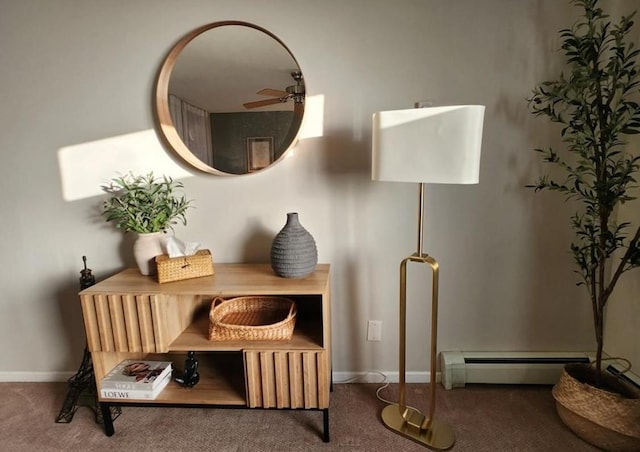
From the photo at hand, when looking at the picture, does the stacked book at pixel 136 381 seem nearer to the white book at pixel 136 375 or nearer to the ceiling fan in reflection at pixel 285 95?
the white book at pixel 136 375

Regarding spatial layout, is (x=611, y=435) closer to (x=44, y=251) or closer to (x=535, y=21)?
(x=535, y=21)

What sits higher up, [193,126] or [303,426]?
[193,126]

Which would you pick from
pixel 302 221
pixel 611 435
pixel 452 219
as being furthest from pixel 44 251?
pixel 611 435

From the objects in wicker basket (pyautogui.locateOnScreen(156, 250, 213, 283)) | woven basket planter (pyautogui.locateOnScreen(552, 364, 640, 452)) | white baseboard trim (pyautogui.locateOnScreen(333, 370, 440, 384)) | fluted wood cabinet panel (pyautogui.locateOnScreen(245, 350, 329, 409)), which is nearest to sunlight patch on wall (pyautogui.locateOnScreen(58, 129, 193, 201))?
wicker basket (pyautogui.locateOnScreen(156, 250, 213, 283))

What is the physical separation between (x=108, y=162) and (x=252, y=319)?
1.10 meters

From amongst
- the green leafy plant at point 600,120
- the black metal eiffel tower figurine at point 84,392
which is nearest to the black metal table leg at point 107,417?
the black metal eiffel tower figurine at point 84,392

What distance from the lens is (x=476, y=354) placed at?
1.91 m

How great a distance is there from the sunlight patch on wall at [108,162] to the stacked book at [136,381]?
919mm

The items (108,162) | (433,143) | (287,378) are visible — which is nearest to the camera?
(433,143)

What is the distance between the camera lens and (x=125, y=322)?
1.55m

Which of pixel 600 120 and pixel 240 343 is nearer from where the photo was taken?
pixel 600 120

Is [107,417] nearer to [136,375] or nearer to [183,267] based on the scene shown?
[136,375]

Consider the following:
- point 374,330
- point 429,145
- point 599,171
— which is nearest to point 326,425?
point 374,330

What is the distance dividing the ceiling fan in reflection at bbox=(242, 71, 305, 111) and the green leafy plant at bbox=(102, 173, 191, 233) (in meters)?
0.59
